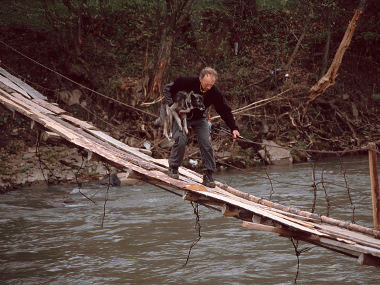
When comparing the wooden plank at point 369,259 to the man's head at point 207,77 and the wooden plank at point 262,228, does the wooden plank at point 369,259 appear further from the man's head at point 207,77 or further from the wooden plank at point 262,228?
the man's head at point 207,77

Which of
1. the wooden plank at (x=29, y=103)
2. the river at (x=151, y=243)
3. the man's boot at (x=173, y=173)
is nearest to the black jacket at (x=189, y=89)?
the man's boot at (x=173, y=173)

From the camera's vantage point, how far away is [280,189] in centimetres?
1035

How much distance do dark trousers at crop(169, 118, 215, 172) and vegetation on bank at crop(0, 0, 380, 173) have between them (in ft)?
24.8

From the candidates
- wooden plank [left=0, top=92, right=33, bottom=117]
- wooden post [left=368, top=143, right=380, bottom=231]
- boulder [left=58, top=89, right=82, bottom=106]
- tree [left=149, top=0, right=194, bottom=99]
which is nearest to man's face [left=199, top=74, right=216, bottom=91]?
wooden post [left=368, top=143, right=380, bottom=231]

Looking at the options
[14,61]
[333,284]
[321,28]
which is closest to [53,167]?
[14,61]

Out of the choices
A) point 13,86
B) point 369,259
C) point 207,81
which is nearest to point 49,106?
point 13,86

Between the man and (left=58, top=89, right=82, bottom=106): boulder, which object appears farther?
(left=58, top=89, right=82, bottom=106): boulder

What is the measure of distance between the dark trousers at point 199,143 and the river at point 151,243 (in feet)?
3.78

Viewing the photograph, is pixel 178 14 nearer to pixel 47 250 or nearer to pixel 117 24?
pixel 117 24

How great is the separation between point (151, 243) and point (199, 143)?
2.65 metres

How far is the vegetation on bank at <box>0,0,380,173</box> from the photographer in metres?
14.4

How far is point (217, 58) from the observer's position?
1750cm

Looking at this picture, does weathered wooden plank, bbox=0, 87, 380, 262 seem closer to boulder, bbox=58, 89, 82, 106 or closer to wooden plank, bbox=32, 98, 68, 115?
wooden plank, bbox=32, 98, 68, 115

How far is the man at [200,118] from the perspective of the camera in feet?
16.6
